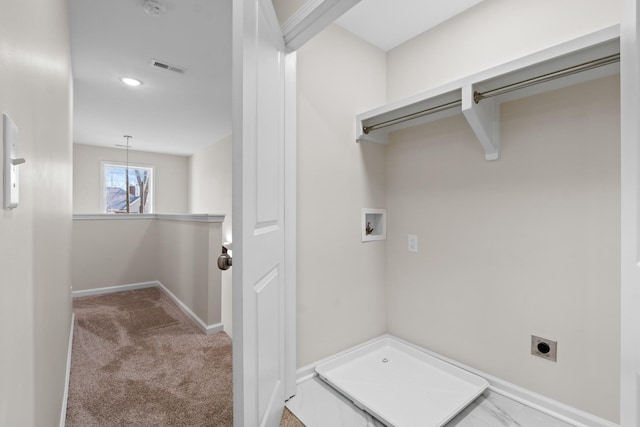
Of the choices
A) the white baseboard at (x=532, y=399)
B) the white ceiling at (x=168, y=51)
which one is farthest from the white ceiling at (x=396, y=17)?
the white baseboard at (x=532, y=399)

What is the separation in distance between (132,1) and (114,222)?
3.36 meters

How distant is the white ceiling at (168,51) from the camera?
1756 mm

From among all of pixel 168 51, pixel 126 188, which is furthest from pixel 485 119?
pixel 126 188

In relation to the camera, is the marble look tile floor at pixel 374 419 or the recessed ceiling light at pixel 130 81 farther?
the recessed ceiling light at pixel 130 81

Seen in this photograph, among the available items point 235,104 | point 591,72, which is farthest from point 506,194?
point 235,104

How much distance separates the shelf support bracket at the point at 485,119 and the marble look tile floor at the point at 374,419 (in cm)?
115

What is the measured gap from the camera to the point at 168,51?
248 cm

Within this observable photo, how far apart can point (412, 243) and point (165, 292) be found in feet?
11.8

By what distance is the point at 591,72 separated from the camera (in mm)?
1188

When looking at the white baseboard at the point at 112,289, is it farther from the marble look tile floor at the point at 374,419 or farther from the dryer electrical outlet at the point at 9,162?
the dryer electrical outlet at the point at 9,162

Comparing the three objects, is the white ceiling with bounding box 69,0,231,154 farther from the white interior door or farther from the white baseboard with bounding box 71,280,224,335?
the white baseboard with bounding box 71,280,224,335

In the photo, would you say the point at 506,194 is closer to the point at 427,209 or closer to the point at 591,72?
the point at 427,209

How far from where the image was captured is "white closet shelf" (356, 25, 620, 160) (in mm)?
1059

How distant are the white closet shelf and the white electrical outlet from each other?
61 cm
